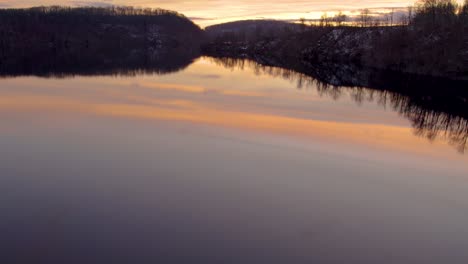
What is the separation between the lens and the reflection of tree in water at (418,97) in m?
24.0

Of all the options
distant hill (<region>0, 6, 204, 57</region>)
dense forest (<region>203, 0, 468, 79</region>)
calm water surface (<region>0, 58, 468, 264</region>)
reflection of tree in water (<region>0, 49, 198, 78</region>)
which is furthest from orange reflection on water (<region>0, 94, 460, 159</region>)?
distant hill (<region>0, 6, 204, 57</region>)

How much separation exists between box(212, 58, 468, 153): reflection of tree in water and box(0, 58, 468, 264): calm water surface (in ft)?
3.72

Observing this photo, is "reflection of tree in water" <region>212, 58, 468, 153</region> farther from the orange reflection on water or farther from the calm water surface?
the orange reflection on water

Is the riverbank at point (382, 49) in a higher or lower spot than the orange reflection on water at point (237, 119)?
higher

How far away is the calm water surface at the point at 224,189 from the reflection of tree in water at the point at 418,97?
113 centimetres

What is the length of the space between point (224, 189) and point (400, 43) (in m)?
60.3

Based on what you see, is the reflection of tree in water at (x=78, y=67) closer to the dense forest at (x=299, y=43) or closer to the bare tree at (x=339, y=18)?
the dense forest at (x=299, y=43)

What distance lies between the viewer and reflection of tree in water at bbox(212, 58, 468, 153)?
2405cm

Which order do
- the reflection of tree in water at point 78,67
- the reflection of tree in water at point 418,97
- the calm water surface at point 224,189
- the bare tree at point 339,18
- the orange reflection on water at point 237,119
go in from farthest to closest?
the bare tree at point 339,18
the reflection of tree in water at point 78,67
the reflection of tree in water at point 418,97
the orange reflection on water at point 237,119
the calm water surface at point 224,189

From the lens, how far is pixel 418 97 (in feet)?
121

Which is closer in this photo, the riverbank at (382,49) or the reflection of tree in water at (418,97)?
the reflection of tree in water at (418,97)

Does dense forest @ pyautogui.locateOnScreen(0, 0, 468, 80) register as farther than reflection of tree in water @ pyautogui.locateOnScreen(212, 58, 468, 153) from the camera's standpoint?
Yes

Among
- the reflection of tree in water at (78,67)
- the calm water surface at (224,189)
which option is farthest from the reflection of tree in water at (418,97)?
Result: the reflection of tree in water at (78,67)

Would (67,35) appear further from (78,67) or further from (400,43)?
(400,43)
